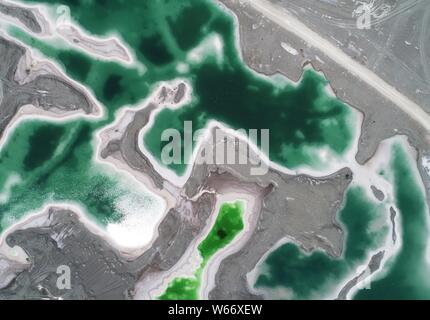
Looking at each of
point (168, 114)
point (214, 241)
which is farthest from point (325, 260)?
point (168, 114)

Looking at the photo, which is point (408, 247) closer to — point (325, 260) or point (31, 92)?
point (325, 260)

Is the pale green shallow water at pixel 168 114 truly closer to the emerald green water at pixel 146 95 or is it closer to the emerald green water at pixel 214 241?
the emerald green water at pixel 146 95

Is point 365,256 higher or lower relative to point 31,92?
lower

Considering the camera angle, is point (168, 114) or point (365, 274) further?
point (168, 114)

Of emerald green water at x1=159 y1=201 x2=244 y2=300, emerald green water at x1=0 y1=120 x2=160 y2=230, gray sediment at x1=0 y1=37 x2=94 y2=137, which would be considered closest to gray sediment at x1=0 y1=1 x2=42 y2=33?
gray sediment at x1=0 y1=37 x2=94 y2=137

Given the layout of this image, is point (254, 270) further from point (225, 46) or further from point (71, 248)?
point (225, 46)

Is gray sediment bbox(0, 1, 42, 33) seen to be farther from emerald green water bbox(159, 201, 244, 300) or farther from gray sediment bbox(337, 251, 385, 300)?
gray sediment bbox(337, 251, 385, 300)

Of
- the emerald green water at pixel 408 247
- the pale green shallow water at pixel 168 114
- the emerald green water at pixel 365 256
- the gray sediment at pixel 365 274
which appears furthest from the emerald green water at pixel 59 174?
the emerald green water at pixel 408 247
